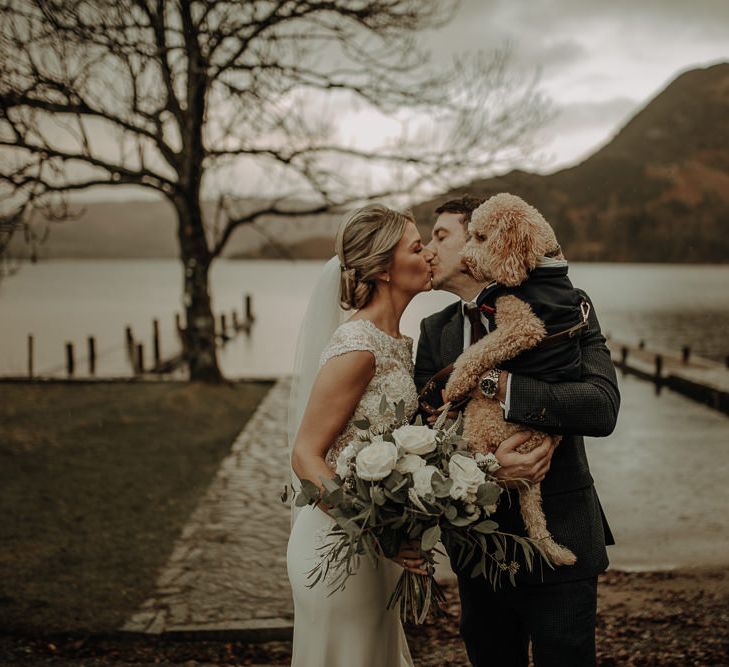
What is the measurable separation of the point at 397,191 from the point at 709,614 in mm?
10575

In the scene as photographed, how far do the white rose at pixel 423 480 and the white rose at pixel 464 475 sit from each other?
7 centimetres

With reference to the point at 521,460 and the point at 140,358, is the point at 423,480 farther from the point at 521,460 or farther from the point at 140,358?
the point at 140,358

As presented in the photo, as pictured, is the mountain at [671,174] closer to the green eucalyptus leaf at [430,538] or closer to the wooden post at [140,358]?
the wooden post at [140,358]

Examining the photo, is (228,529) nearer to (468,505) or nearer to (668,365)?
(468,505)

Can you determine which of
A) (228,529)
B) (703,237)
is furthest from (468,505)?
(703,237)

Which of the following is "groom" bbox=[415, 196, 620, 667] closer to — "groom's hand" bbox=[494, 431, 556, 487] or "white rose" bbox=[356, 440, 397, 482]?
"groom's hand" bbox=[494, 431, 556, 487]

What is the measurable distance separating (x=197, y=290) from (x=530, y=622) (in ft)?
46.4

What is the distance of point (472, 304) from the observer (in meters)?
2.86

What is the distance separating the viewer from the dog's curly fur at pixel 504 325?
8.57ft

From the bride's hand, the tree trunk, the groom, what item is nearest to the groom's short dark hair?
the groom

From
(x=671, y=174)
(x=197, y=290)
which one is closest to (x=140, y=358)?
(x=197, y=290)

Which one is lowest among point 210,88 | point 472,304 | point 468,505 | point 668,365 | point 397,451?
point 668,365

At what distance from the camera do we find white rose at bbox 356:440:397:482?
2.44m

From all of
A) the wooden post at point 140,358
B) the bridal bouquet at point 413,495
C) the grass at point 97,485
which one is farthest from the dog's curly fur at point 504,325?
the wooden post at point 140,358
